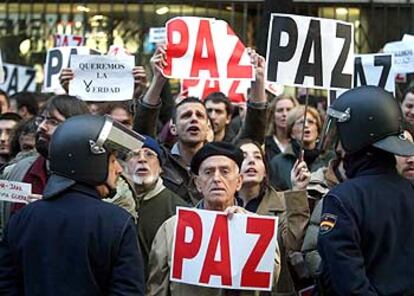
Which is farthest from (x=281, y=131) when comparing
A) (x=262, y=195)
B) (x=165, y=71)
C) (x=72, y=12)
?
(x=72, y=12)

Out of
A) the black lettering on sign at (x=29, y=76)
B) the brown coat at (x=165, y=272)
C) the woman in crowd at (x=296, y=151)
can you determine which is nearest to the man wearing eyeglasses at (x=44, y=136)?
the brown coat at (x=165, y=272)

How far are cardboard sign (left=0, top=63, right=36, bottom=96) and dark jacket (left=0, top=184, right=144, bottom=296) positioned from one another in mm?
8112

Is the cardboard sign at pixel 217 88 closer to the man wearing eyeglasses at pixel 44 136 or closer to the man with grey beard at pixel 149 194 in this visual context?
the man with grey beard at pixel 149 194

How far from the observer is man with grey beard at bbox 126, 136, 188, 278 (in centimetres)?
646

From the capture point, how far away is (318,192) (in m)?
6.40

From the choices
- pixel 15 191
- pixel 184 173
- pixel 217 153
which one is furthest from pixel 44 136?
pixel 184 173

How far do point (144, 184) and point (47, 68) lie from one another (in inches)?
160

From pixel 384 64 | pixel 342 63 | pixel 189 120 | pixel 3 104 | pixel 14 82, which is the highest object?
pixel 342 63

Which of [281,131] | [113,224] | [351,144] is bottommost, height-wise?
[281,131]

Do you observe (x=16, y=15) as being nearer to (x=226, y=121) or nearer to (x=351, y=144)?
(x=226, y=121)

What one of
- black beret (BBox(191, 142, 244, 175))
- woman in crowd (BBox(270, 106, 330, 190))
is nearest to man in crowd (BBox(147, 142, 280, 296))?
black beret (BBox(191, 142, 244, 175))

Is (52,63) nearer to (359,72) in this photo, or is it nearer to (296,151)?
(296,151)

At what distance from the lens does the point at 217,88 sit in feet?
33.4

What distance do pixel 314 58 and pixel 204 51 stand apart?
1.59 metres
